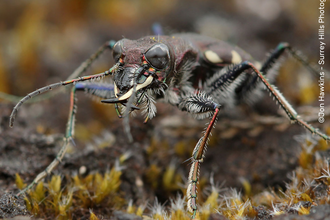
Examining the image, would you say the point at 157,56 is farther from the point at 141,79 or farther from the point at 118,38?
the point at 118,38

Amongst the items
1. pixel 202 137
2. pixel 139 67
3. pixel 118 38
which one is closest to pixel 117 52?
pixel 139 67

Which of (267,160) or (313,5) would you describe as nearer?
(267,160)

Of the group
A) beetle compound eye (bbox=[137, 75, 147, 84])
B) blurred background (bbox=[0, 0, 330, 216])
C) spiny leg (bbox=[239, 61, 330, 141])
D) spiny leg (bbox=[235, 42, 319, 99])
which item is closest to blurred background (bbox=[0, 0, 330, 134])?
blurred background (bbox=[0, 0, 330, 216])

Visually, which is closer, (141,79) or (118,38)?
(141,79)

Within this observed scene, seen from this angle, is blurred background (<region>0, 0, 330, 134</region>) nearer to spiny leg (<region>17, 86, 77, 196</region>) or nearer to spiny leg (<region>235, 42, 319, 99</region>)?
spiny leg (<region>235, 42, 319, 99</region>)

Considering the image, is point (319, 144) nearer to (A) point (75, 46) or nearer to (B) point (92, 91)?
(B) point (92, 91)

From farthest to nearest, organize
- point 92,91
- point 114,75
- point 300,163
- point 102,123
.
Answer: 1. point 102,123
2. point 92,91
3. point 300,163
4. point 114,75

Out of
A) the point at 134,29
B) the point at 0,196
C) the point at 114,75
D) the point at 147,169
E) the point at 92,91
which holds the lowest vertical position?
the point at 147,169

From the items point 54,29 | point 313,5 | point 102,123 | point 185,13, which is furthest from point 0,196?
point 313,5
